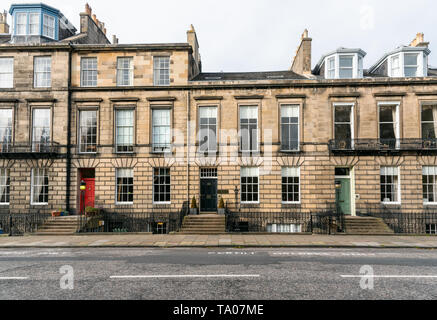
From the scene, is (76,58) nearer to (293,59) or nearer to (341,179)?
(293,59)

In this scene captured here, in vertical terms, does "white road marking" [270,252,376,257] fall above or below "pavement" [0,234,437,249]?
above

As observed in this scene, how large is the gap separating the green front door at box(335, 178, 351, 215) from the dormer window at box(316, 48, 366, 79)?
7815mm

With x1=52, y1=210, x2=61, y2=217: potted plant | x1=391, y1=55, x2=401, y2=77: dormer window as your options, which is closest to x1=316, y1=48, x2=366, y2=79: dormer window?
x1=391, y1=55, x2=401, y2=77: dormer window

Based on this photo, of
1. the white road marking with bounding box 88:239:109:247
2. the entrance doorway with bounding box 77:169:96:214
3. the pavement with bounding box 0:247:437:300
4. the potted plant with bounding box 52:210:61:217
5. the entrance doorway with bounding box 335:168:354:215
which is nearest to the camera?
the pavement with bounding box 0:247:437:300

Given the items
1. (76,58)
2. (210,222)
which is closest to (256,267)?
(210,222)

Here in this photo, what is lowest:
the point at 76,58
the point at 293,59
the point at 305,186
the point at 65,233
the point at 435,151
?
the point at 65,233

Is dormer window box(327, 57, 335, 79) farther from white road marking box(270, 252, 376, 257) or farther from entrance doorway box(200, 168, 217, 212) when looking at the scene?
white road marking box(270, 252, 376, 257)

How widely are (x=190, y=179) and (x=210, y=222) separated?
12.5ft

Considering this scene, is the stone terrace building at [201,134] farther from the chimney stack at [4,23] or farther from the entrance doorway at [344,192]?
the chimney stack at [4,23]

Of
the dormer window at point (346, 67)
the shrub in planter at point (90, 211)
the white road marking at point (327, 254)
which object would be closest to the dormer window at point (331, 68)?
the dormer window at point (346, 67)

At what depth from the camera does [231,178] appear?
20.8 metres

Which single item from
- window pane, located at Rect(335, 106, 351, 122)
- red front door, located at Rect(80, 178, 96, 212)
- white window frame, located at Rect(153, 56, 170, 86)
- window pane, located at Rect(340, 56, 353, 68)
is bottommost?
red front door, located at Rect(80, 178, 96, 212)

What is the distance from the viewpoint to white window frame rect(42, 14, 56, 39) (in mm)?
22828

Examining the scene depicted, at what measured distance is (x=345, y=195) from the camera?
68.1 ft
